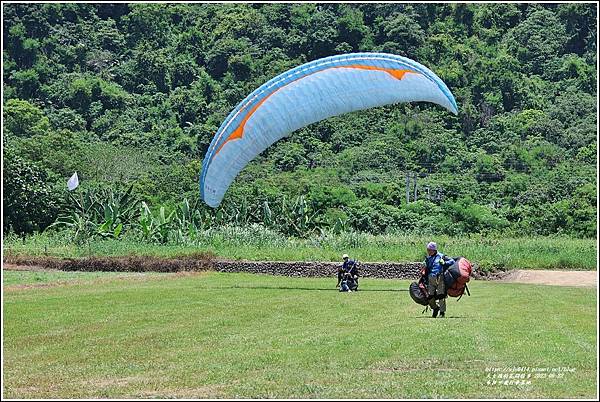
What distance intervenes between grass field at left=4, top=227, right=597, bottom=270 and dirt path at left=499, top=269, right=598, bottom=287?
3.85 feet

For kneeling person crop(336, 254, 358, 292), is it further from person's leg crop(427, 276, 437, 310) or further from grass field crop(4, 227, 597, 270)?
grass field crop(4, 227, 597, 270)

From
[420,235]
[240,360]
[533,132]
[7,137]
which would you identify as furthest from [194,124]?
[240,360]

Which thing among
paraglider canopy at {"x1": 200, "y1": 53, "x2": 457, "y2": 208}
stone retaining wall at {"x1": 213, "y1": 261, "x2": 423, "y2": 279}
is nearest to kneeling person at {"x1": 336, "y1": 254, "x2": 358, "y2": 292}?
paraglider canopy at {"x1": 200, "y1": 53, "x2": 457, "y2": 208}

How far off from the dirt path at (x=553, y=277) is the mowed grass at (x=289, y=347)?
32.1 feet

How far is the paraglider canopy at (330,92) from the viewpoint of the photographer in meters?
19.5

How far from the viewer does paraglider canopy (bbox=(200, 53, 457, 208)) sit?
19.5m

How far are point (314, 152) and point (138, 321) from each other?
131ft

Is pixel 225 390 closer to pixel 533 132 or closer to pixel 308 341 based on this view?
pixel 308 341

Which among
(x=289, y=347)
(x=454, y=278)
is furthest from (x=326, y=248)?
(x=289, y=347)

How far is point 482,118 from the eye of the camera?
6475 centimetres

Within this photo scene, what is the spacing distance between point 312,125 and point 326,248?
16797mm

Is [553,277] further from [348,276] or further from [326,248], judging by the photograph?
[326,248]

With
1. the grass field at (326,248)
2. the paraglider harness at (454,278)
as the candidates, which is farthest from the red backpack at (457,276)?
the grass field at (326,248)

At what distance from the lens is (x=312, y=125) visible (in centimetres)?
5394
